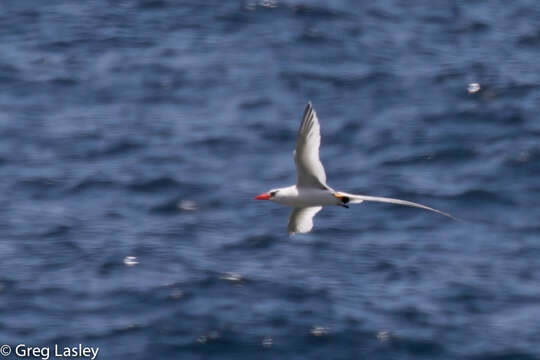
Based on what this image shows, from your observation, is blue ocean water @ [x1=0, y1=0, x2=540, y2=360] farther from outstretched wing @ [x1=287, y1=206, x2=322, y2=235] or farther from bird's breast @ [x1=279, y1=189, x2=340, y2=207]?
bird's breast @ [x1=279, y1=189, x2=340, y2=207]

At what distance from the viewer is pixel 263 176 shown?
29.8 meters

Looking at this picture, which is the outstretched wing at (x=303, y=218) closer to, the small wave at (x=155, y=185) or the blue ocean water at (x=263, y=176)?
the blue ocean water at (x=263, y=176)

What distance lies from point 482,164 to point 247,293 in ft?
28.7

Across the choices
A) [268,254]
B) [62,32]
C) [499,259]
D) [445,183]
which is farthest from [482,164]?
[62,32]

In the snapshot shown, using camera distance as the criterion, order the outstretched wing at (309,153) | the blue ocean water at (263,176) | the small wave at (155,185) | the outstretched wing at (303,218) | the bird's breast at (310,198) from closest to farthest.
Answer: the outstretched wing at (309,153) → the bird's breast at (310,198) → the outstretched wing at (303,218) → the blue ocean water at (263,176) → the small wave at (155,185)

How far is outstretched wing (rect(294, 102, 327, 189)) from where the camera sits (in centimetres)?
1916

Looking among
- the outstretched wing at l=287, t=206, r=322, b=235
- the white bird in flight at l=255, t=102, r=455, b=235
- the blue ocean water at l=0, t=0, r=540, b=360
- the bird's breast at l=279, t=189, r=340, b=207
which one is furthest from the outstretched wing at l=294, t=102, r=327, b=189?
the blue ocean water at l=0, t=0, r=540, b=360

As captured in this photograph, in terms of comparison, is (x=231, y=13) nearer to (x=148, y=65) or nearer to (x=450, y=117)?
(x=148, y=65)

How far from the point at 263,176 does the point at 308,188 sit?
9509 millimetres

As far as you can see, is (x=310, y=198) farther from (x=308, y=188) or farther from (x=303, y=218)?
(x=303, y=218)

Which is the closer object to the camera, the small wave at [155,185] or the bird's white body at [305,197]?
the bird's white body at [305,197]

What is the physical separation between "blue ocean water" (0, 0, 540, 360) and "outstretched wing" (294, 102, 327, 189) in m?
4.51

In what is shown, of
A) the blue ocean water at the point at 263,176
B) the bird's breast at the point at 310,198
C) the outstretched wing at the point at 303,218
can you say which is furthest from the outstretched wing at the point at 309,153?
the blue ocean water at the point at 263,176

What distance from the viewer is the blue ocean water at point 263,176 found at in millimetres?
24172
